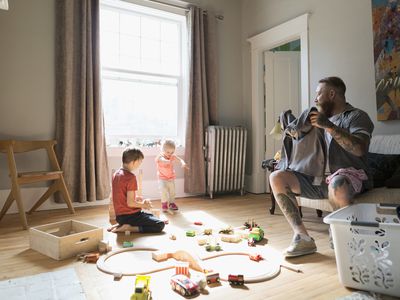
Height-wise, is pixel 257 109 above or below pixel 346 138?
above

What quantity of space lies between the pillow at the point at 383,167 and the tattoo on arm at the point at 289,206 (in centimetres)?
58

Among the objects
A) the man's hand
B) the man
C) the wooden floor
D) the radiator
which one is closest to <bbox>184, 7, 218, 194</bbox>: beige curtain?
the radiator

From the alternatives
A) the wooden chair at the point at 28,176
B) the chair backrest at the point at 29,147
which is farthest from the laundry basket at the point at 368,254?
the chair backrest at the point at 29,147

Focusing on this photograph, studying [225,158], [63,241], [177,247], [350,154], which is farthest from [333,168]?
[225,158]

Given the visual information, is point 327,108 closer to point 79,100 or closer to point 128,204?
point 128,204

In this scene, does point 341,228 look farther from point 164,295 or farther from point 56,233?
point 56,233

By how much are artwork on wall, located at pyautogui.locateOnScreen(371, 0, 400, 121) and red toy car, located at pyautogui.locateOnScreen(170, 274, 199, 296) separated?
2.15 m

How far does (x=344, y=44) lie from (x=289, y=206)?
190 centimetres

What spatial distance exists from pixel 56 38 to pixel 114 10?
773 mm

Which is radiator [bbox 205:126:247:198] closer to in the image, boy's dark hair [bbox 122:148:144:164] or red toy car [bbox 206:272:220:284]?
boy's dark hair [bbox 122:148:144:164]

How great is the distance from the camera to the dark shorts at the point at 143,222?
7.39 feet

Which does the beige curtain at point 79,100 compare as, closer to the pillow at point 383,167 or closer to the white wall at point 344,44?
the white wall at point 344,44

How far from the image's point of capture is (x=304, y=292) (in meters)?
1.33

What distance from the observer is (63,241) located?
1.72 meters
